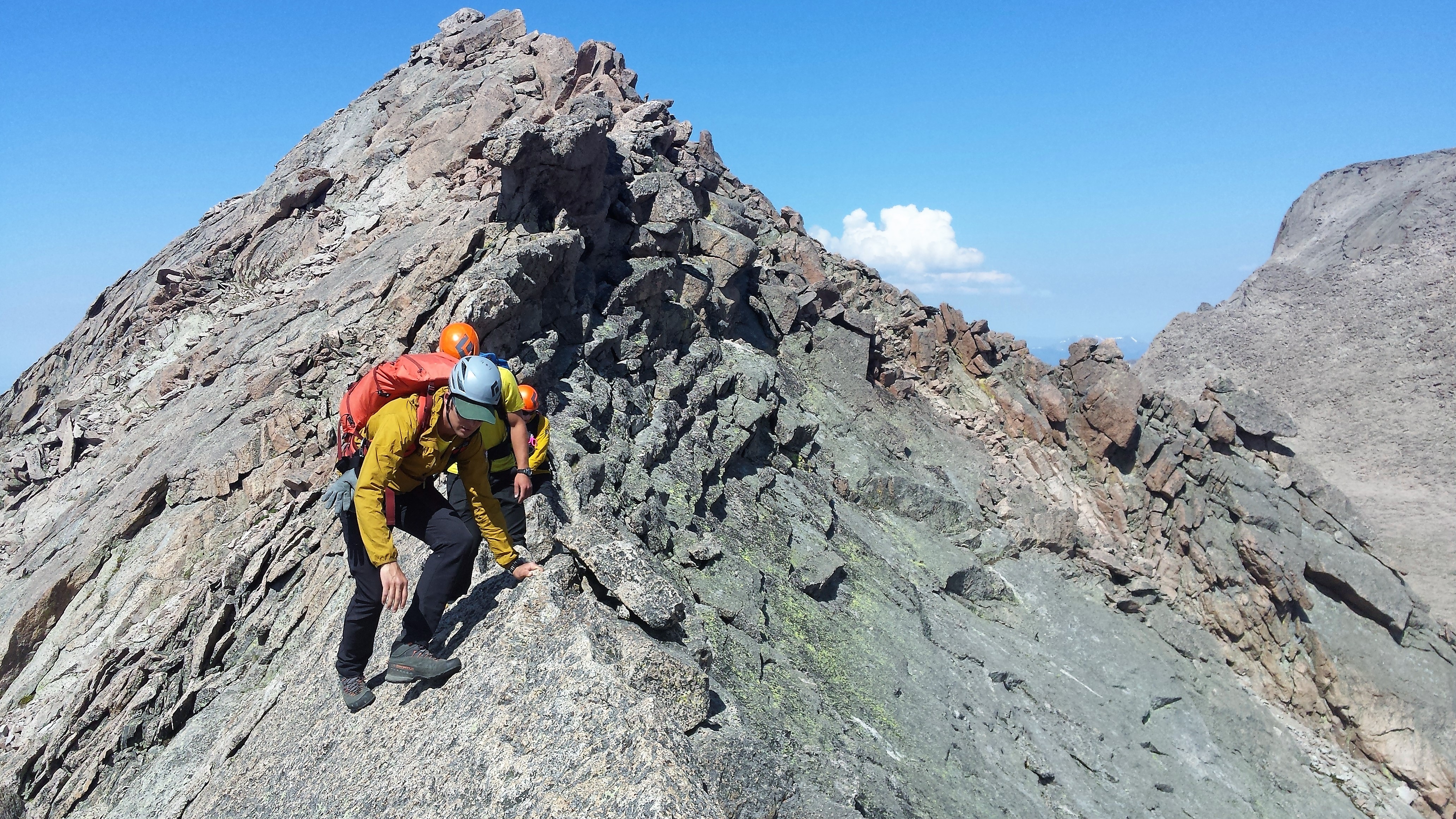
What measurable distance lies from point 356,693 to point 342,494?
2095 mm

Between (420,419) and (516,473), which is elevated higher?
(420,419)

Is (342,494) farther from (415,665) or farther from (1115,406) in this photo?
(1115,406)

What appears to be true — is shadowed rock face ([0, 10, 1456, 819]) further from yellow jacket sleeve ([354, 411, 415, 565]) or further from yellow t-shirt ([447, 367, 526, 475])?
yellow jacket sleeve ([354, 411, 415, 565])

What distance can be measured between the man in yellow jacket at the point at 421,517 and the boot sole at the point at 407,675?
10mm

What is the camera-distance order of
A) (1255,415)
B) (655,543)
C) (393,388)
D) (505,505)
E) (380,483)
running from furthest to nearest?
(1255,415) → (655,543) → (505,505) → (393,388) → (380,483)

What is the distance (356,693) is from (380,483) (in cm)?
264

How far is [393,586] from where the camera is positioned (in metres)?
6.98

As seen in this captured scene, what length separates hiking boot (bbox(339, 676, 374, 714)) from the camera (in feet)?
27.5

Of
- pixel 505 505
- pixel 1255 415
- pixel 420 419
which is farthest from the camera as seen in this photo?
pixel 1255 415

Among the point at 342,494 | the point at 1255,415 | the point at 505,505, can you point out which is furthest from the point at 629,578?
the point at 1255,415

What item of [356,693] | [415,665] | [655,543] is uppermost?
[655,543]

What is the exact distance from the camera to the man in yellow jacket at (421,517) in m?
7.27

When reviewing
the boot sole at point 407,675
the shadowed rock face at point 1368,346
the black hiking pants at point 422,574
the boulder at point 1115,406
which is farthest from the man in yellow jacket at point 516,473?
the shadowed rock face at point 1368,346

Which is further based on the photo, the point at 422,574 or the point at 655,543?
the point at 655,543
